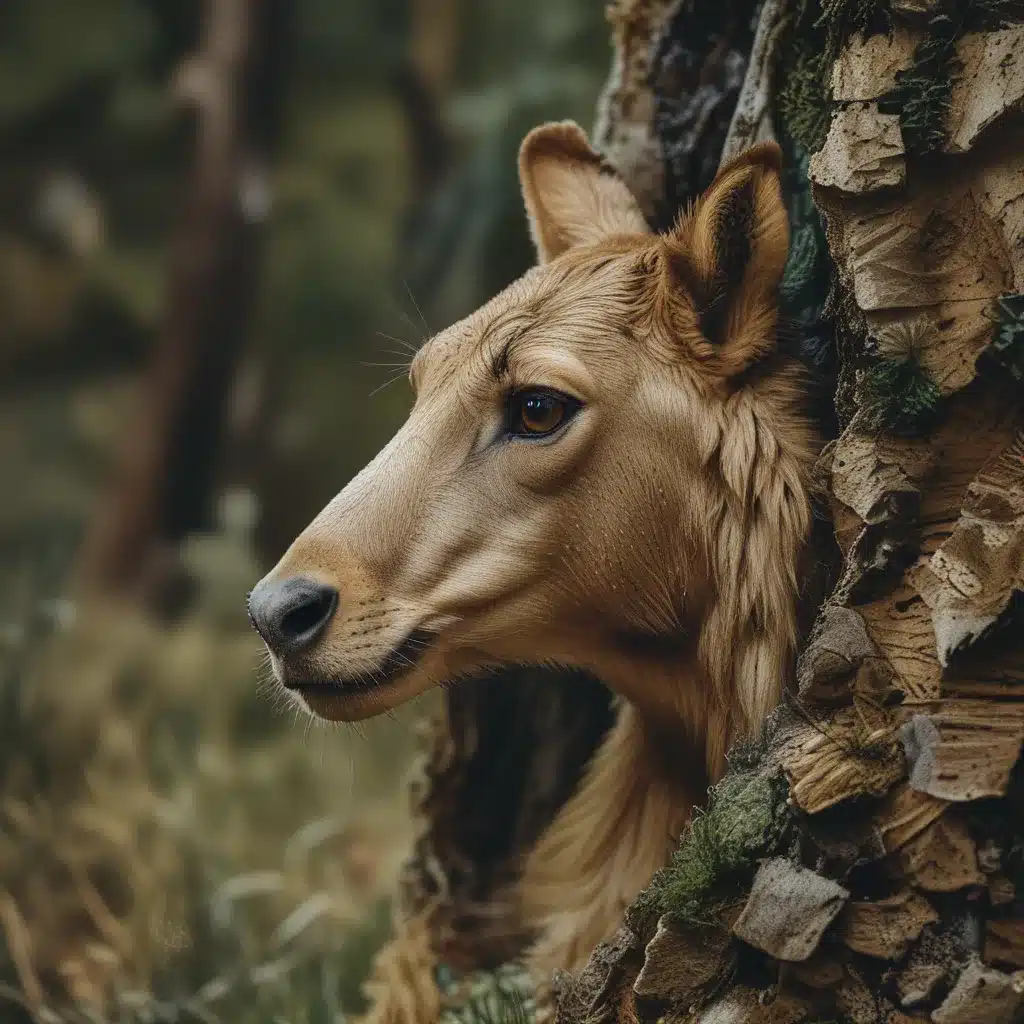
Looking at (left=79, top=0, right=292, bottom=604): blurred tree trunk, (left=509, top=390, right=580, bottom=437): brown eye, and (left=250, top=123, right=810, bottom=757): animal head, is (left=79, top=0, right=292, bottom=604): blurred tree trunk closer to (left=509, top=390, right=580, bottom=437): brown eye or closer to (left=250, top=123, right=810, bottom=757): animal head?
(left=250, top=123, right=810, bottom=757): animal head

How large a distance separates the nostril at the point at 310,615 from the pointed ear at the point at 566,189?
99 cm

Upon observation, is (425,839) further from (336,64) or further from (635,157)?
(336,64)

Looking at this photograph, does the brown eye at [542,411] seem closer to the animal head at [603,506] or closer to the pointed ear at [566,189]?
the animal head at [603,506]

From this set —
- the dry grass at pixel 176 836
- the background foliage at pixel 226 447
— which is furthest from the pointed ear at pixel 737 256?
the dry grass at pixel 176 836

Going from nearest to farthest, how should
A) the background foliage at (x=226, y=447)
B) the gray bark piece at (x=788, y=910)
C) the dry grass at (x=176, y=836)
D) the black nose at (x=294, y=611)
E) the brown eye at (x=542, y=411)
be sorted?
the gray bark piece at (x=788, y=910) → the black nose at (x=294, y=611) → the brown eye at (x=542, y=411) → the dry grass at (x=176, y=836) → the background foliage at (x=226, y=447)

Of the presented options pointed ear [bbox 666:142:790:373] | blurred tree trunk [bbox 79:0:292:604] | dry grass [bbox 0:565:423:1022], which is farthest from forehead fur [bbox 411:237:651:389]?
blurred tree trunk [bbox 79:0:292:604]

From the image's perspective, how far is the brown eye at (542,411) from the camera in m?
2.26

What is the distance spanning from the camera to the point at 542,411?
2266mm

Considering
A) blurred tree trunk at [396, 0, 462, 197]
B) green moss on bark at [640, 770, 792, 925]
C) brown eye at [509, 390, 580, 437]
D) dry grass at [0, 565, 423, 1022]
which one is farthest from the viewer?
blurred tree trunk at [396, 0, 462, 197]

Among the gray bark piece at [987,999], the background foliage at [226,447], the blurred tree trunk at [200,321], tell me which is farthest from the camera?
the blurred tree trunk at [200,321]

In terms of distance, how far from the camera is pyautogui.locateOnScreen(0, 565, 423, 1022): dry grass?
137 inches

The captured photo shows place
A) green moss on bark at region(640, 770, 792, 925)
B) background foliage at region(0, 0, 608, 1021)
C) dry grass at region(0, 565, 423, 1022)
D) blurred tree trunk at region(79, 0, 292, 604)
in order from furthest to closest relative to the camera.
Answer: blurred tree trunk at region(79, 0, 292, 604)
background foliage at region(0, 0, 608, 1021)
dry grass at region(0, 565, 423, 1022)
green moss on bark at region(640, 770, 792, 925)

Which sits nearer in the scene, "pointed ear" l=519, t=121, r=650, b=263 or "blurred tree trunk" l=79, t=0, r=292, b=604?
"pointed ear" l=519, t=121, r=650, b=263

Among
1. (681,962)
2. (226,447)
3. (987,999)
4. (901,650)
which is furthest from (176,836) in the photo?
(226,447)
